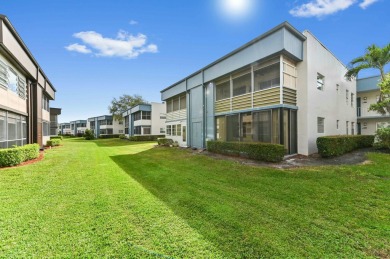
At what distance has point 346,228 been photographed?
12.2 ft

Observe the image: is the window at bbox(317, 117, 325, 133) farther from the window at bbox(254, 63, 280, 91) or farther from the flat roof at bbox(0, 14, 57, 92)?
the flat roof at bbox(0, 14, 57, 92)

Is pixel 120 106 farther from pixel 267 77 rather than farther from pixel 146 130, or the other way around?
pixel 267 77

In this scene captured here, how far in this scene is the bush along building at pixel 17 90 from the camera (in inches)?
396

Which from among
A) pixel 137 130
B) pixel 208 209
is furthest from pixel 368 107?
pixel 137 130


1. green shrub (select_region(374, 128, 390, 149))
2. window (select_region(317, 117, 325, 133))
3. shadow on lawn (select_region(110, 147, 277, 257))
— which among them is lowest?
shadow on lawn (select_region(110, 147, 277, 257))

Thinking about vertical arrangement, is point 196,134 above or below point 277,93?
below

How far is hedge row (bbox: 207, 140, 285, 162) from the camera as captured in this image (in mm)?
9906

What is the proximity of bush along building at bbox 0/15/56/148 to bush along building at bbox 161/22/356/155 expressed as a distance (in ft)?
41.3

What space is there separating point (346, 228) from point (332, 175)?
4463 mm

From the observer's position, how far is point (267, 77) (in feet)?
38.3

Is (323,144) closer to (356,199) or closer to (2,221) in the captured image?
(356,199)

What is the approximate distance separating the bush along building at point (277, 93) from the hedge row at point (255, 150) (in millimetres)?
964

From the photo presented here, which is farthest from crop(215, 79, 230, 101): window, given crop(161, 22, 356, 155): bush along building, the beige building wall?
the beige building wall

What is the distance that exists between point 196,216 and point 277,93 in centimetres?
913
